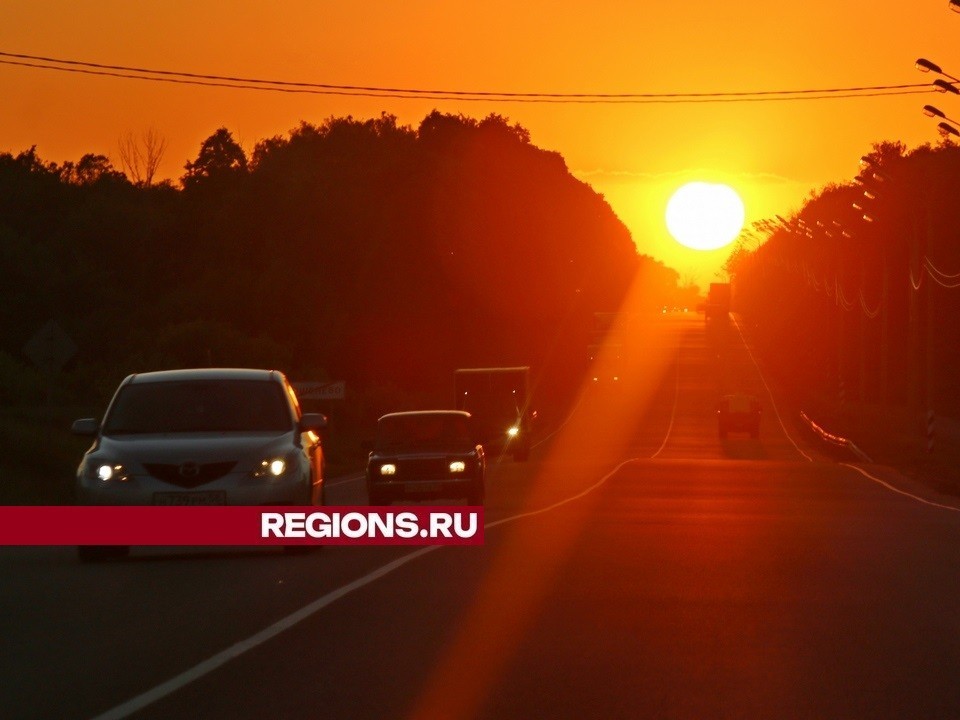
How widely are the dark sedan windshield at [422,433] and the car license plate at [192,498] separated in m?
10.1

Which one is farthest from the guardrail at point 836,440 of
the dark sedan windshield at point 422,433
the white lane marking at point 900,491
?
the dark sedan windshield at point 422,433

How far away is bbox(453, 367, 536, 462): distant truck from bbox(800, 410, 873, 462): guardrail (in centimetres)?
1164

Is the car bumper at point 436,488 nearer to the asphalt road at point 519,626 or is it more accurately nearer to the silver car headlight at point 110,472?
the asphalt road at point 519,626

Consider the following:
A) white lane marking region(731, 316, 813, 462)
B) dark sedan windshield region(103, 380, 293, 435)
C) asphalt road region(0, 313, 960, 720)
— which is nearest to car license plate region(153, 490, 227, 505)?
asphalt road region(0, 313, 960, 720)

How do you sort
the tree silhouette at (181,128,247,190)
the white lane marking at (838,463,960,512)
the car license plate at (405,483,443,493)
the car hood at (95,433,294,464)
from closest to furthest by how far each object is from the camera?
the car hood at (95,433,294,464)
the car license plate at (405,483,443,493)
the white lane marking at (838,463,960,512)
the tree silhouette at (181,128,247,190)

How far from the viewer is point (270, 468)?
54.7 feet

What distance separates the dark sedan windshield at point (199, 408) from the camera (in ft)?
57.8

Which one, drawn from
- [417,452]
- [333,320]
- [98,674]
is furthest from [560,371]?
[98,674]

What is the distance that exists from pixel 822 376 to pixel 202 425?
115005 mm

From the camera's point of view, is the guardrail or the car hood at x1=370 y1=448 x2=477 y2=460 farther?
the guardrail

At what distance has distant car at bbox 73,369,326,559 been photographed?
1644 cm

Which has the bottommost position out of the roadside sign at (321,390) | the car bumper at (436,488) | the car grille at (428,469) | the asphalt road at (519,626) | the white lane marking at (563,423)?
the white lane marking at (563,423)

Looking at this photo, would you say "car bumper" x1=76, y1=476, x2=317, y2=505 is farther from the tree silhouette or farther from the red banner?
the tree silhouette

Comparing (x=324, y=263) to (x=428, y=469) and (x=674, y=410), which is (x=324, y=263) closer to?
(x=674, y=410)
